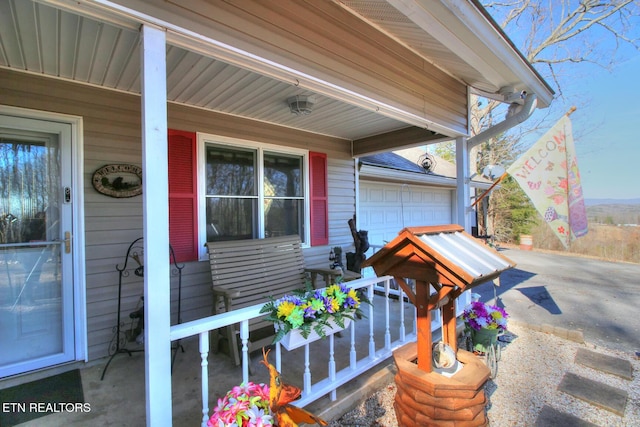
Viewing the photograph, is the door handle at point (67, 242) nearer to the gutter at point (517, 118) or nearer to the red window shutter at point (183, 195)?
the red window shutter at point (183, 195)

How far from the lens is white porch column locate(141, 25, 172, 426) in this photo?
130 centimetres

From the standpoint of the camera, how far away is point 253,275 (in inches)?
119

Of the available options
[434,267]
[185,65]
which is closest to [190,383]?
[434,267]

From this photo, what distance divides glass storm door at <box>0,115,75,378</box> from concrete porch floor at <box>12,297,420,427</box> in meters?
0.45

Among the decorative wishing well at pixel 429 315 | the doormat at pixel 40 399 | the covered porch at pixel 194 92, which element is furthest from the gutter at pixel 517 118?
the doormat at pixel 40 399

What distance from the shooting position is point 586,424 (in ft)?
6.43

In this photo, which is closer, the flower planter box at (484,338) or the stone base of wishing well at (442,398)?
the stone base of wishing well at (442,398)

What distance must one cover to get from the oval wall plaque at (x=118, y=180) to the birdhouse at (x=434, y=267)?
2.31m

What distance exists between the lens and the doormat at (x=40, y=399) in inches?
72.9

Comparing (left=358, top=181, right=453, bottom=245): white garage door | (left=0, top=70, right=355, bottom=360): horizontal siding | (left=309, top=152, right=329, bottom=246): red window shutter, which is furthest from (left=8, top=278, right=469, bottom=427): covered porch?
(left=358, top=181, right=453, bottom=245): white garage door

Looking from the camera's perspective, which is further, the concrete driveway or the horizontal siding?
the concrete driveway

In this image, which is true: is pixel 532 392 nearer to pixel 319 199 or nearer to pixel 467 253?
pixel 467 253

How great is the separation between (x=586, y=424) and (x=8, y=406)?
3870mm

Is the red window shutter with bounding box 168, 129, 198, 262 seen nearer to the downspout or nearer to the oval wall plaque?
the oval wall plaque
